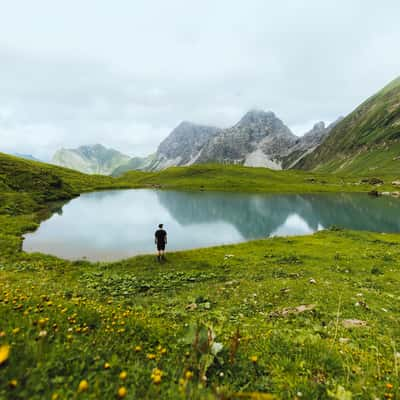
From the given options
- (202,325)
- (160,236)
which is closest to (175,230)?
(160,236)

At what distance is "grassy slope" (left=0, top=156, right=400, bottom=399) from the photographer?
11.0ft

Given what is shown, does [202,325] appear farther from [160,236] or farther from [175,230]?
[175,230]

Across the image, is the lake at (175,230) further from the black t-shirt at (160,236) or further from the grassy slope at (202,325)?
the black t-shirt at (160,236)

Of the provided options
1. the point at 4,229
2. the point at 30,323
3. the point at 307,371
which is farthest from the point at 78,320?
the point at 4,229

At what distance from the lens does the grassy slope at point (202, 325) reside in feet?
11.0

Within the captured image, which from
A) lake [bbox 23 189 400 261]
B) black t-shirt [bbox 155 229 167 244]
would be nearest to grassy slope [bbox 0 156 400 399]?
black t-shirt [bbox 155 229 167 244]

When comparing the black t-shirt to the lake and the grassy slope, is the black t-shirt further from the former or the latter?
the lake

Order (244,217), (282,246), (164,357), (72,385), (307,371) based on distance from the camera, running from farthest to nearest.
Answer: (244,217) < (282,246) < (307,371) < (164,357) < (72,385)

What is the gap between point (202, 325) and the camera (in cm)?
477

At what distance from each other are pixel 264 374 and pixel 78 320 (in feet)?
13.5

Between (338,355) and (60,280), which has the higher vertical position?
(338,355)

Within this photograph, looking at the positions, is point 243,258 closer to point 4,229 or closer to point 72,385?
point 72,385

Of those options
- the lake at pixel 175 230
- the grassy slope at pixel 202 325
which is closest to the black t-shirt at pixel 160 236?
the grassy slope at pixel 202 325

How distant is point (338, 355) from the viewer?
525 centimetres
